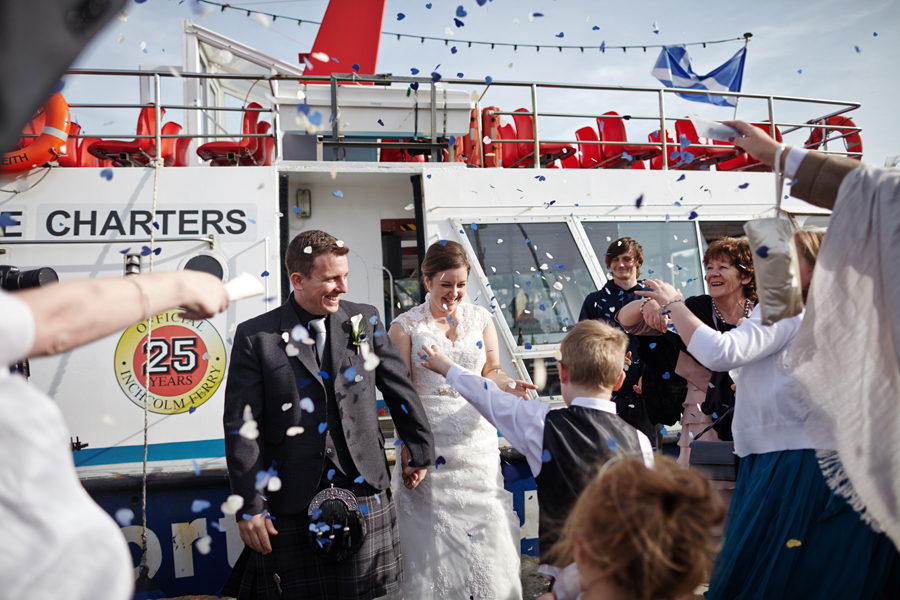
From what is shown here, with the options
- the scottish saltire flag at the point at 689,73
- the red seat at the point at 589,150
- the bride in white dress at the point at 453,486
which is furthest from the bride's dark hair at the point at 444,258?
the scottish saltire flag at the point at 689,73

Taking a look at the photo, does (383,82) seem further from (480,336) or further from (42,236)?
(42,236)

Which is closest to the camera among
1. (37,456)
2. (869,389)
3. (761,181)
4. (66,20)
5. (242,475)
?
(37,456)

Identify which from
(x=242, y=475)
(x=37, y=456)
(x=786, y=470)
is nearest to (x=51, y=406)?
(x=37, y=456)

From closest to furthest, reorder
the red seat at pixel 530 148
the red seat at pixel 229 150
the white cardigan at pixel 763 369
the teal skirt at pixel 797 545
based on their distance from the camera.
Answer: the teal skirt at pixel 797 545
the white cardigan at pixel 763 369
the red seat at pixel 229 150
the red seat at pixel 530 148

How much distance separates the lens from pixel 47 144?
3969 millimetres

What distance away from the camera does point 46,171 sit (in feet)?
13.1

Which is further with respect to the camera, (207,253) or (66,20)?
(207,253)

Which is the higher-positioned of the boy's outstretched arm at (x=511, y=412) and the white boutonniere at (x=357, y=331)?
the white boutonniere at (x=357, y=331)

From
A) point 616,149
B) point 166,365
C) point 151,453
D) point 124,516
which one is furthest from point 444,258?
point 616,149

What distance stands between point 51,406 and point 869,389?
1.92m

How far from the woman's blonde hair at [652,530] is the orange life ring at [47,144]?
14.5ft

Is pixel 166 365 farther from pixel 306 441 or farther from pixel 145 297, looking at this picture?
pixel 145 297

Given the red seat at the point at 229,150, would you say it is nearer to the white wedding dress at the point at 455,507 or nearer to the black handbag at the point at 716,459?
the white wedding dress at the point at 455,507

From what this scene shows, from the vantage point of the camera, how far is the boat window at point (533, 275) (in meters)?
4.36
